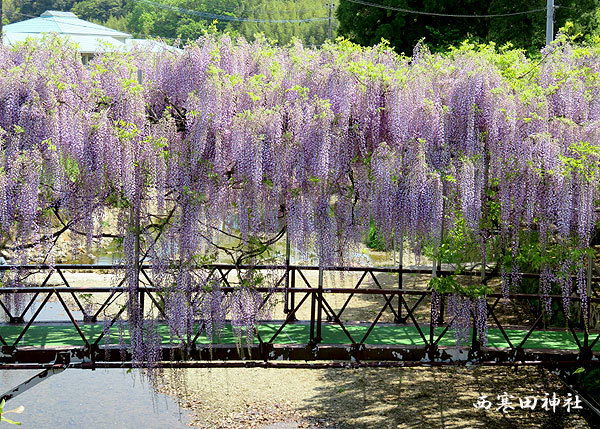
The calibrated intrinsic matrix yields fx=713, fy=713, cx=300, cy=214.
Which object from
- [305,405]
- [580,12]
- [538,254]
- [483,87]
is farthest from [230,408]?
[580,12]

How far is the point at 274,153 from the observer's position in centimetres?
744

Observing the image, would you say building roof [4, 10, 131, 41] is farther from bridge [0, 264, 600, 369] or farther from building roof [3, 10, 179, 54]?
bridge [0, 264, 600, 369]

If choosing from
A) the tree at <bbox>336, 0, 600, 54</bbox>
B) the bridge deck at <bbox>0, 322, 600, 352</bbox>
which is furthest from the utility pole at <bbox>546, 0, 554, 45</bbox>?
the bridge deck at <bbox>0, 322, 600, 352</bbox>

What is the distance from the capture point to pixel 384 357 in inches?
310

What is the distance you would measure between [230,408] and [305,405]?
1.08m

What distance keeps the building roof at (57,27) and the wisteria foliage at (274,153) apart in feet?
88.4

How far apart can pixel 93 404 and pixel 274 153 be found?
206 inches

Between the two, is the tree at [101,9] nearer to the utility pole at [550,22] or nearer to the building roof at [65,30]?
the building roof at [65,30]

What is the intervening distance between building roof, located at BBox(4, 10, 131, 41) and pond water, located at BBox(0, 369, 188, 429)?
2442 cm

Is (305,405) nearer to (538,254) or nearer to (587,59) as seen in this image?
(538,254)

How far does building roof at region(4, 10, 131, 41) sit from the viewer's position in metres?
34.0

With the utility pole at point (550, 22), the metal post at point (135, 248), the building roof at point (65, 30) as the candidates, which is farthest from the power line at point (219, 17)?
the metal post at point (135, 248)

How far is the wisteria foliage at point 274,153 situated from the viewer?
7332mm

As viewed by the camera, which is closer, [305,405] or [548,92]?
[548,92]
